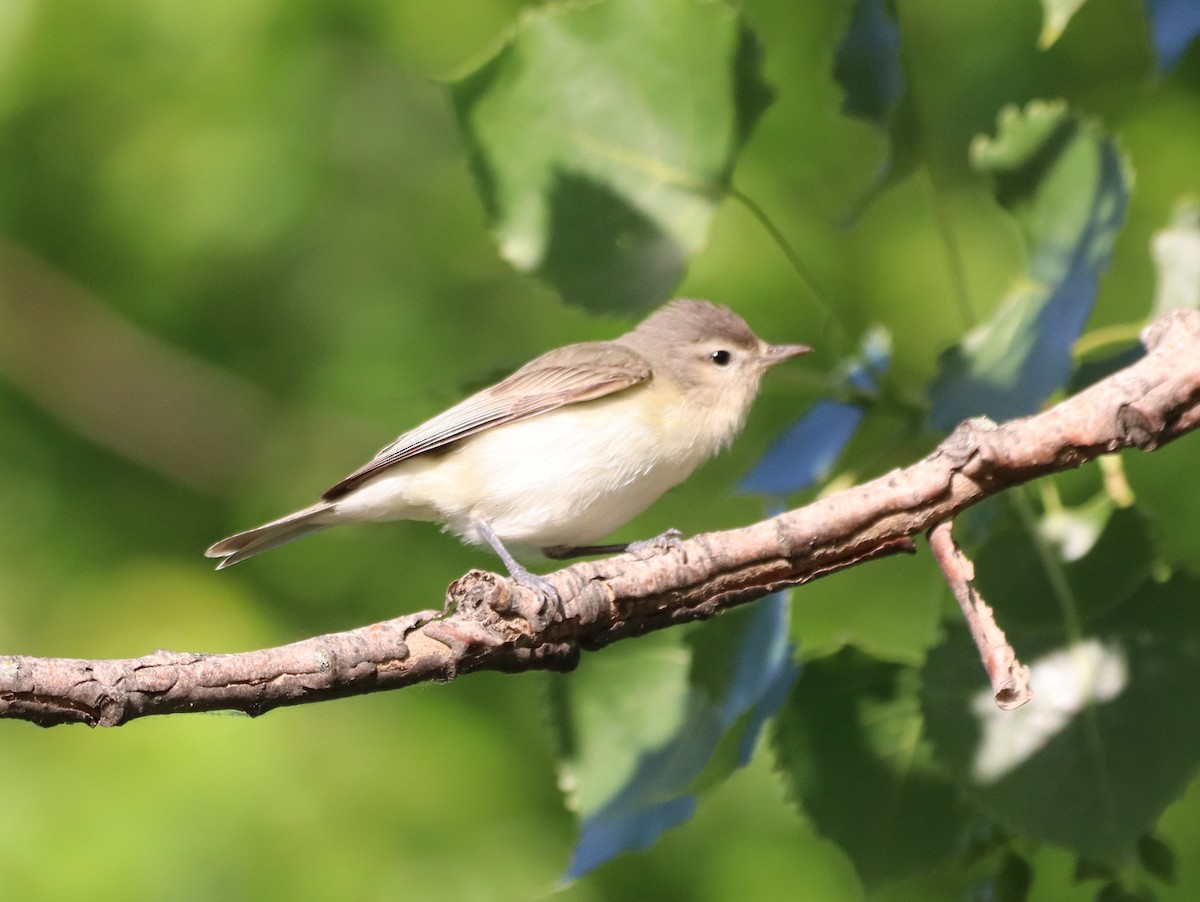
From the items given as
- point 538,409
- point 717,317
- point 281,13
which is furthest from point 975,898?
point 281,13

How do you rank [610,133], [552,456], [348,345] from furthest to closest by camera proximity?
[348,345] → [552,456] → [610,133]

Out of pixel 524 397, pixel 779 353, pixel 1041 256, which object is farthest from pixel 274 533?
pixel 1041 256

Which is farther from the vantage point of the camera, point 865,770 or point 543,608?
point 865,770

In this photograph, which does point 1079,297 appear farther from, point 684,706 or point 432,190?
point 432,190

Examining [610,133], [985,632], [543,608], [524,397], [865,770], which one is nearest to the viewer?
[985,632]

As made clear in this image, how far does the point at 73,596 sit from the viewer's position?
4.62m

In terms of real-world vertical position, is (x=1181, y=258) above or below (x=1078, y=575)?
above

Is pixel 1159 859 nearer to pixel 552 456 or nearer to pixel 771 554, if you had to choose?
pixel 771 554

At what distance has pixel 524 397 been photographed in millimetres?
3344

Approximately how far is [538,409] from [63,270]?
299 centimetres

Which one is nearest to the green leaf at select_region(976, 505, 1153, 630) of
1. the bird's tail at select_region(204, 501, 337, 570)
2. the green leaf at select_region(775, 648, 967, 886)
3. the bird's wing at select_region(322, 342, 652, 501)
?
the green leaf at select_region(775, 648, 967, 886)

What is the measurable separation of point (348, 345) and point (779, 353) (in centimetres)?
213

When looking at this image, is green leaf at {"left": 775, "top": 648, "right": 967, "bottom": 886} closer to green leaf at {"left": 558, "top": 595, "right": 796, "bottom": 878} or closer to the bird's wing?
green leaf at {"left": 558, "top": 595, "right": 796, "bottom": 878}

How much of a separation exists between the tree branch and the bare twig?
4cm
